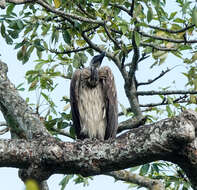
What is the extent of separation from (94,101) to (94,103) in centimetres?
3

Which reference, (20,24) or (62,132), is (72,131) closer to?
(62,132)

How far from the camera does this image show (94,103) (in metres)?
6.70

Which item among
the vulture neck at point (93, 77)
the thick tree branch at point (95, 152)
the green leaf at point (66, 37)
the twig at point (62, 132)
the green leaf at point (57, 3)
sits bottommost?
the twig at point (62, 132)

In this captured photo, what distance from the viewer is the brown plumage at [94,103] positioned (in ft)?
21.7

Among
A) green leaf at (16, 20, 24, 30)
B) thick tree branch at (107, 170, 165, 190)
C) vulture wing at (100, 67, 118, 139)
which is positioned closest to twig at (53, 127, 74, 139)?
vulture wing at (100, 67, 118, 139)

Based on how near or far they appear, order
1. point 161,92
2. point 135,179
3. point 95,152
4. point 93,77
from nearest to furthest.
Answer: point 95,152 → point 135,179 → point 161,92 → point 93,77

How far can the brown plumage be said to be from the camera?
6.61 m

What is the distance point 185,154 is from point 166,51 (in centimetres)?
278

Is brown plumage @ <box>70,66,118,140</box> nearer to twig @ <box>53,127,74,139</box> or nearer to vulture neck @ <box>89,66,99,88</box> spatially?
vulture neck @ <box>89,66,99,88</box>

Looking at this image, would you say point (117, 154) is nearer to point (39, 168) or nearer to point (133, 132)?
point (133, 132)

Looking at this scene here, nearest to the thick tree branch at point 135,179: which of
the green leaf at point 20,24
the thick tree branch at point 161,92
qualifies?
the thick tree branch at point 161,92

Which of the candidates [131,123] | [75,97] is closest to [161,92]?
[131,123]

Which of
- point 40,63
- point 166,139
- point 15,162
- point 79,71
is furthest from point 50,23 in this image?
point 166,139

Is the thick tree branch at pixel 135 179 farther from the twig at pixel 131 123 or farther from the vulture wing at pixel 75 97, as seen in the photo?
the vulture wing at pixel 75 97
